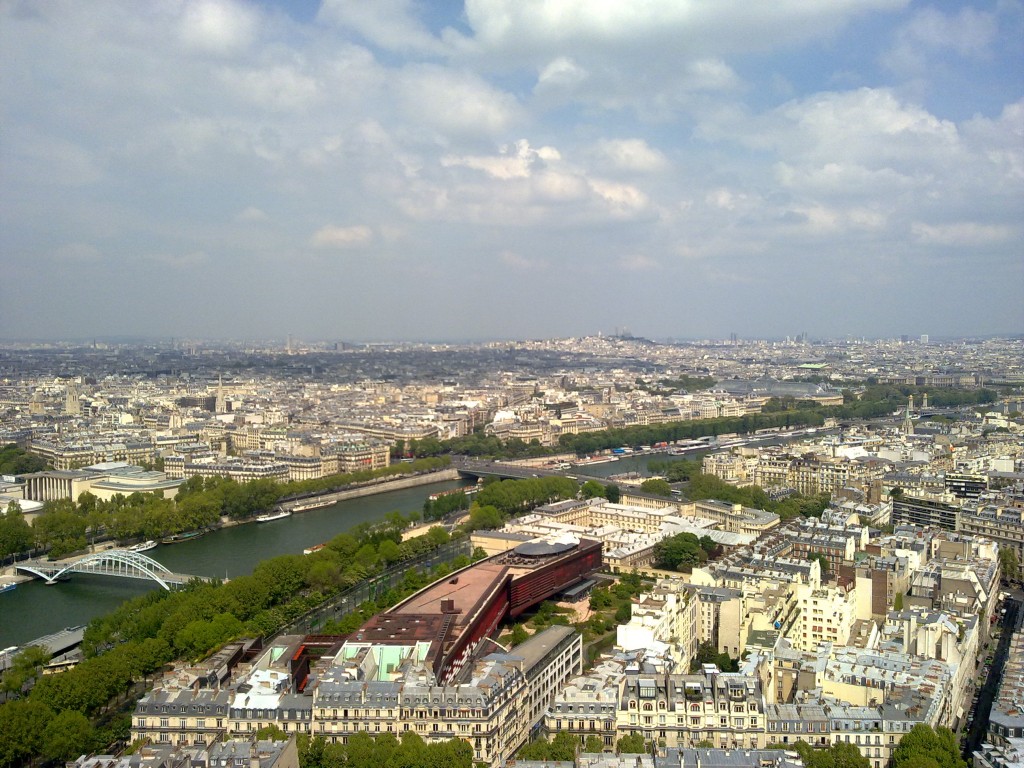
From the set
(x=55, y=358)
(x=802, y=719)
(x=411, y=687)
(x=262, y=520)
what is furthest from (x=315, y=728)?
(x=55, y=358)

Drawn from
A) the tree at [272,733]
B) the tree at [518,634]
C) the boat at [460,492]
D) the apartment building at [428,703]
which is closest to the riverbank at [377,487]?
the boat at [460,492]

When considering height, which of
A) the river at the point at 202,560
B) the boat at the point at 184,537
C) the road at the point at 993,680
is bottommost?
the river at the point at 202,560

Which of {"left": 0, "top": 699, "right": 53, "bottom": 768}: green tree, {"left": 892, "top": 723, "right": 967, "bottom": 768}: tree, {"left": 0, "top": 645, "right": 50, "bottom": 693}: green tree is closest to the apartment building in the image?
{"left": 0, "top": 699, "right": 53, "bottom": 768}: green tree

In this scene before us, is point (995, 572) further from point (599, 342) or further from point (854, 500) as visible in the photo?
point (599, 342)

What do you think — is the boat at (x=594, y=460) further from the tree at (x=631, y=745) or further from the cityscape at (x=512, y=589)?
the tree at (x=631, y=745)

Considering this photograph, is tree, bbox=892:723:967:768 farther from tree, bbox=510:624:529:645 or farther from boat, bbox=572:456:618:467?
boat, bbox=572:456:618:467
